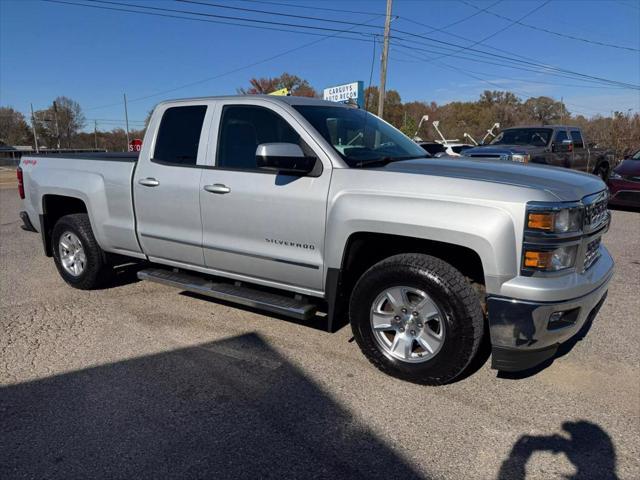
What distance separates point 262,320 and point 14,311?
243cm

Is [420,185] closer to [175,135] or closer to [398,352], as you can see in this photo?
[398,352]

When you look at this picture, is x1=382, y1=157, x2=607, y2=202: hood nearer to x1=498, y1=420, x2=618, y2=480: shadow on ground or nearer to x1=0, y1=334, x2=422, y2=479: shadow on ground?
x1=498, y1=420, x2=618, y2=480: shadow on ground

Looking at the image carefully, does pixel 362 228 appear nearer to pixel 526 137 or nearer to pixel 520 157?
pixel 520 157

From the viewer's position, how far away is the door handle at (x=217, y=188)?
3.95 metres

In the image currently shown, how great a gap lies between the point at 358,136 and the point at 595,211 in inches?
72.5

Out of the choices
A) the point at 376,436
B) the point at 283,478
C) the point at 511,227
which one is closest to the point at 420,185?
the point at 511,227

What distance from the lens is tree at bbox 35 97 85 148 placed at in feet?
266

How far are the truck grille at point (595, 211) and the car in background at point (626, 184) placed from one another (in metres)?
8.55

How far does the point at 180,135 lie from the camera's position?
14.6ft

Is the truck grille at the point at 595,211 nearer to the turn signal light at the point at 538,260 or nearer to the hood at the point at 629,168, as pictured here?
the turn signal light at the point at 538,260

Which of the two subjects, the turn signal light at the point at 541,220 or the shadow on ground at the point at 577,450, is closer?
the shadow on ground at the point at 577,450

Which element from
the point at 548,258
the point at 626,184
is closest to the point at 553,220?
the point at 548,258

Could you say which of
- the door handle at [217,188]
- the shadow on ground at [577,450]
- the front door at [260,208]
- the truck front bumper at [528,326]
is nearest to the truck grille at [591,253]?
the truck front bumper at [528,326]

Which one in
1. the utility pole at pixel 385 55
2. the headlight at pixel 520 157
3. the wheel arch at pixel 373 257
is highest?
the utility pole at pixel 385 55
